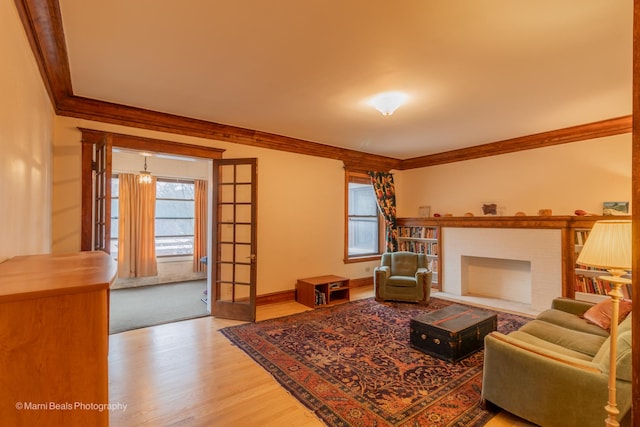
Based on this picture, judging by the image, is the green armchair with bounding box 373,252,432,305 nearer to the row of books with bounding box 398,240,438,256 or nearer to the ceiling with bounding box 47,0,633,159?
the row of books with bounding box 398,240,438,256

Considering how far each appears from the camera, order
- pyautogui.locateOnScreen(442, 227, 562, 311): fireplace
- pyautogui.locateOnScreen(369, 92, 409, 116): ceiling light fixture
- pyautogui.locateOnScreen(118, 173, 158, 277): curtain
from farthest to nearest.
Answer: pyautogui.locateOnScreen(118, 173, 158, 277): curtain → pyautogui.locateOnScreen(442, 227, 562, 311): fireplace → pyautogui.locateOnScreen(369, 92, 409, 116): ceiling light fixture

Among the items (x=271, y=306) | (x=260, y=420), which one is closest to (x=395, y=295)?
(x=271, y=306)

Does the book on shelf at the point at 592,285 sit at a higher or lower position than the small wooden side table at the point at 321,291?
higher

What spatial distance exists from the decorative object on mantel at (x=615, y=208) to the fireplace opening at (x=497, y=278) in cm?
124

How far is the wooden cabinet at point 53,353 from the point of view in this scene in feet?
2.77

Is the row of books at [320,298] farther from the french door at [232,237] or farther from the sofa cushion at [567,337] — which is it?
the sofa cushion at [567,337]

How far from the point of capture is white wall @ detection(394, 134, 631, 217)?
4094 millimetres

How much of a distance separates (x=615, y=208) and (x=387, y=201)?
347cm

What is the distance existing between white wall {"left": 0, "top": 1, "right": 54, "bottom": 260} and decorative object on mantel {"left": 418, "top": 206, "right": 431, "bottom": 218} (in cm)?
596

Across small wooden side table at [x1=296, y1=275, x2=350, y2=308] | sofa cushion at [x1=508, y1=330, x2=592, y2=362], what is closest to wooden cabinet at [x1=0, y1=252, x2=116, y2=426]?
sofa cushion at [x1=508, y1=330, x2=592, y2=362]

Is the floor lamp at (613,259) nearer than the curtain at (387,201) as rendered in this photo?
Yes

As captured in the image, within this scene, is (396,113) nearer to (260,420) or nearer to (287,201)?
(287,201)

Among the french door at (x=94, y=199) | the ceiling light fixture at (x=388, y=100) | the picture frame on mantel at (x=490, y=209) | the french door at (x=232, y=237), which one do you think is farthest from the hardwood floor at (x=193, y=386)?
the picture frame on mantel at (x=490, y=209)

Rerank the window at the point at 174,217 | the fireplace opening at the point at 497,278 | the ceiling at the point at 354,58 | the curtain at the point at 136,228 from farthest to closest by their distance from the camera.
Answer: the window at the point at 174,217
the curtain at the point at 136,228
the fireplace opening at the point at 497,278
the ceiling at the point at 354,58
